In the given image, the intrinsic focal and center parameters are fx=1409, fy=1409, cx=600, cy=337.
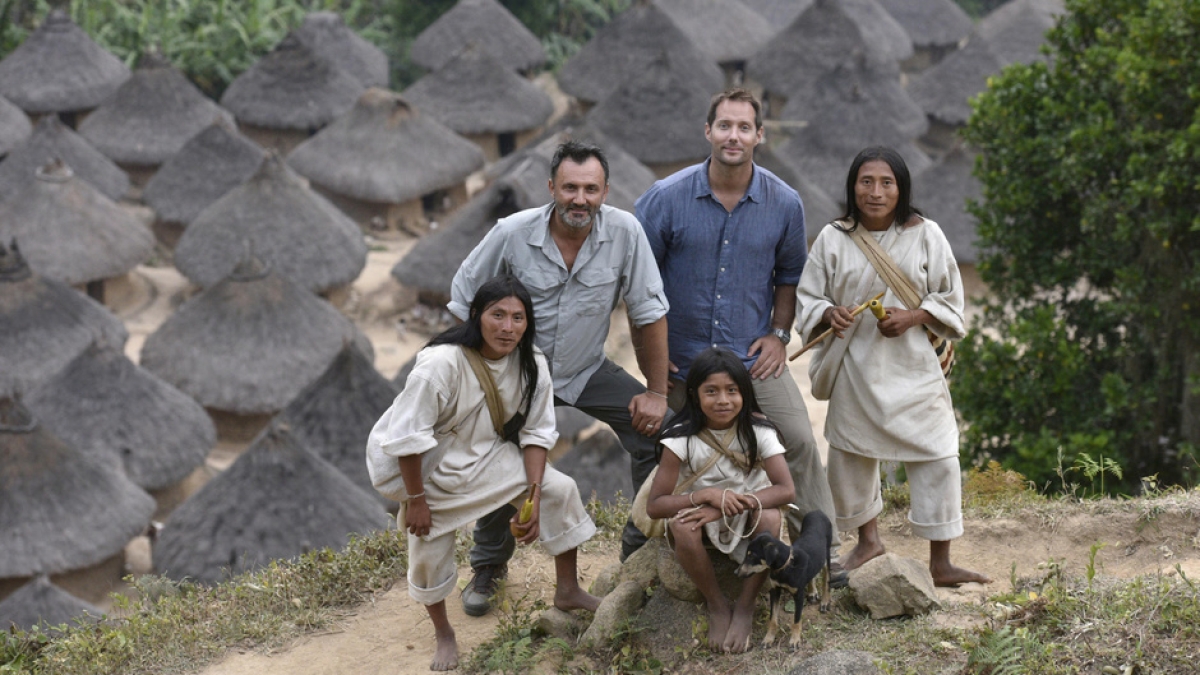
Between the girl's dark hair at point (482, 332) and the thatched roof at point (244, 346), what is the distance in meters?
12.1

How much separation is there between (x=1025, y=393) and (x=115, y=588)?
30.1 feet

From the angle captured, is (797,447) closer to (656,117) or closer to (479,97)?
(656,117)

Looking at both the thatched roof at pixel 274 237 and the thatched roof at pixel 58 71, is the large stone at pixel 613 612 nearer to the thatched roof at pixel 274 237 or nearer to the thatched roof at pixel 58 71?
the thatched roof at pixel 274 237

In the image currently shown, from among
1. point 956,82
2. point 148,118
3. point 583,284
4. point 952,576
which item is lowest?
point 952,576

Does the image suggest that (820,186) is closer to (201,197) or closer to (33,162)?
(201,197)

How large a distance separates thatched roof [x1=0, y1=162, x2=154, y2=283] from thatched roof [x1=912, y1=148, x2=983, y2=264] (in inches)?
459

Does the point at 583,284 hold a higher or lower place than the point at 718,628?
higher

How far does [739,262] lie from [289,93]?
21.7m

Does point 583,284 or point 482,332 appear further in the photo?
point 583,284

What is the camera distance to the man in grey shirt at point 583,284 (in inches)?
201

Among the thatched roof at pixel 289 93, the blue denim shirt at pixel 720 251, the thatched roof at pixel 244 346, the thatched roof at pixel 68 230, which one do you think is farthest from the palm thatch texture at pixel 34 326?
the blue denim shirt at pixel 720 251

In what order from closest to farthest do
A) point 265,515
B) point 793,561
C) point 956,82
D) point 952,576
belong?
point 793,561
point 952,576
point 265,515
point 956,82

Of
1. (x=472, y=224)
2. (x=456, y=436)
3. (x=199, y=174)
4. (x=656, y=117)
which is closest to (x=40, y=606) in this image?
(x=456, y=436)

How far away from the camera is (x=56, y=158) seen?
21.2 metres
